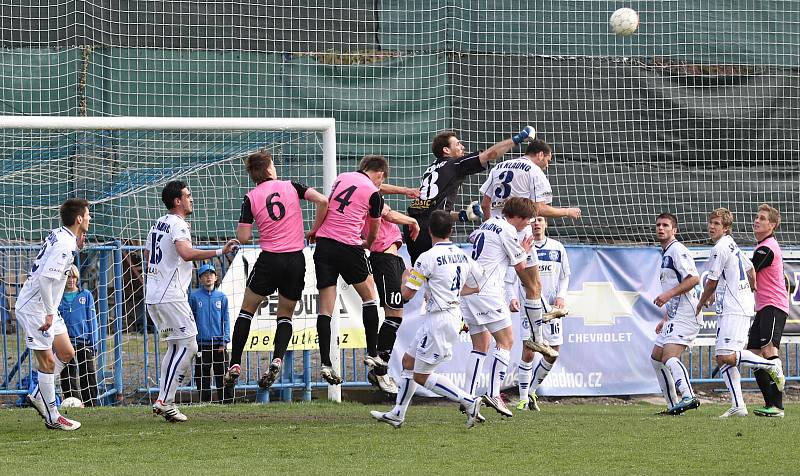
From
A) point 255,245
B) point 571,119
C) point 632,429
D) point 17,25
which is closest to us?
point 632,429

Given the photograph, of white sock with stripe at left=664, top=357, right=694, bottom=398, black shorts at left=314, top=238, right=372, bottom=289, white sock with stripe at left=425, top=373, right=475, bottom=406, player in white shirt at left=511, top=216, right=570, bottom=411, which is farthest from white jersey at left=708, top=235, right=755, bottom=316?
black shorts at left=314, top=238, right=372, bottom=289

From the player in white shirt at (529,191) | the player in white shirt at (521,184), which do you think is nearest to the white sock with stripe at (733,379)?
the player in white shirt at (529,191)

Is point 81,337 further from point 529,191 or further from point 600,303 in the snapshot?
point 600,303

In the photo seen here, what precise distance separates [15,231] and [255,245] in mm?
3155

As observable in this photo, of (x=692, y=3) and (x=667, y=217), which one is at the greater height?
(x=692, y=3)

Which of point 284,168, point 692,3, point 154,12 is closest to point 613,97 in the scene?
point 692,3

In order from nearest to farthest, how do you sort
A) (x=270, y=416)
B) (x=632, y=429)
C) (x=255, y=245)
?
(x=632, y=429)
(x=270, y=416)
(x=255, y=245)

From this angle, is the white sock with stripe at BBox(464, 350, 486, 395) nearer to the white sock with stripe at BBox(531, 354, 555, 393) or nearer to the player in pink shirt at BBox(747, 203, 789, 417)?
the white sock with stripe at BBox(531, 354, 555, 393)

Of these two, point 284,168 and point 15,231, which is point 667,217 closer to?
point 284,168

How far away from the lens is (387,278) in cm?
1231

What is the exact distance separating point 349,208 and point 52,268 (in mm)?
2864

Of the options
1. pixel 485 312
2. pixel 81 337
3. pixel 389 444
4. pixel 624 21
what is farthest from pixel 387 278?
pixel 624 21

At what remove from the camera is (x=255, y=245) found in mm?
14625

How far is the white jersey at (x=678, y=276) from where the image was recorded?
1192 centimetres
